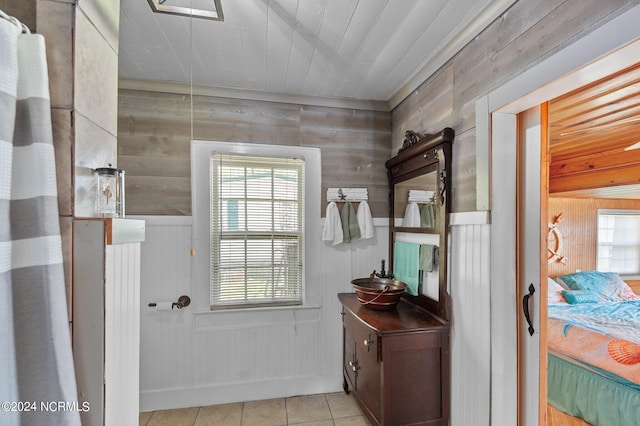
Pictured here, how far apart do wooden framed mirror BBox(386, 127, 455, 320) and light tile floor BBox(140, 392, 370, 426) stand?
104 centimetres

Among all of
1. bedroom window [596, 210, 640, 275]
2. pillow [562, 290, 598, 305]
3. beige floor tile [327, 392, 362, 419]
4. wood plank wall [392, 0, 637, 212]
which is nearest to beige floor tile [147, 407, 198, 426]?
beige floor tile [327, 392, 362, 419]

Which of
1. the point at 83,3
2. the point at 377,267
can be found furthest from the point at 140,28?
the point at 377,267

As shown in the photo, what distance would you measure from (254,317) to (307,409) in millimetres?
836

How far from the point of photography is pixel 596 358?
2049mm

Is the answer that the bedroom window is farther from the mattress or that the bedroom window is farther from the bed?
the mattress

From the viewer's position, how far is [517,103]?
1348mm

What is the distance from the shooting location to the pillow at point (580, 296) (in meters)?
2.93

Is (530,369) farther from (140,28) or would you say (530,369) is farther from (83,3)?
(140,28)

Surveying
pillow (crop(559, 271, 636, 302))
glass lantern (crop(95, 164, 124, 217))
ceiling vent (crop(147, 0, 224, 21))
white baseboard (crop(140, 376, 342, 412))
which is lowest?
white baseboard (crop(140, 376, 342, 412))

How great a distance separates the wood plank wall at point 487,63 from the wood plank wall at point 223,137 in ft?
1.77

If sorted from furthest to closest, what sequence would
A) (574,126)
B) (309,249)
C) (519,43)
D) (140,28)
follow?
(309,249) → (574,126) → (140,28) → (519,43)

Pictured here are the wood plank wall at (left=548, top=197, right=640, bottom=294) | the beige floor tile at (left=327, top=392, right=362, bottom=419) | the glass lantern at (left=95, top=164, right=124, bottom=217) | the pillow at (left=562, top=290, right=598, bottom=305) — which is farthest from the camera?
the wood plank wall at (left=548, top=197, right=640, bottom=294)

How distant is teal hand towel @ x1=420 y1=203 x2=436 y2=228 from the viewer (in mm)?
1979

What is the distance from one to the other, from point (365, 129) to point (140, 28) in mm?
1791
